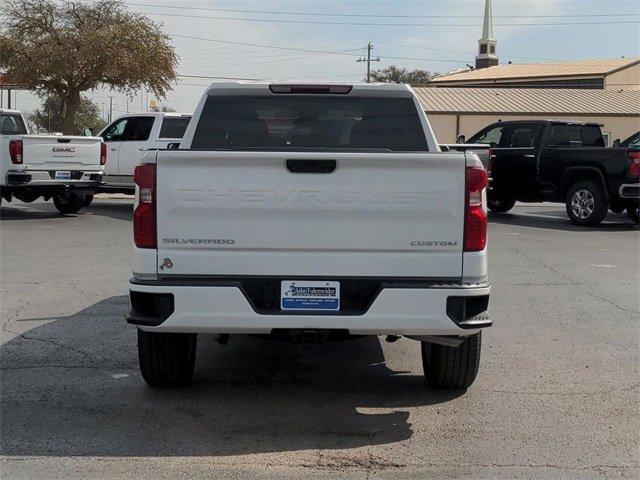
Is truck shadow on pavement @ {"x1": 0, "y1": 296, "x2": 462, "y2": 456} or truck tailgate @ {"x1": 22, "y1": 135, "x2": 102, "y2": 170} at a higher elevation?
truck tailgate @ {"x1": 22, "y1": 135, "x2": 102, "y2": 170}

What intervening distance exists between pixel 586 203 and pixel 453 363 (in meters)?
11.7

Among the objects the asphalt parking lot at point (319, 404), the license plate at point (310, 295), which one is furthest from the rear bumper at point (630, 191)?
the license plate at point (310, 295)

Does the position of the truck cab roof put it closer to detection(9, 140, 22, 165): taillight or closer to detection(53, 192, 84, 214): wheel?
detection(9, 140, 22, 165): taillight

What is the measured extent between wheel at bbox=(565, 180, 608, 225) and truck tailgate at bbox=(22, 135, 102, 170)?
31.1ft

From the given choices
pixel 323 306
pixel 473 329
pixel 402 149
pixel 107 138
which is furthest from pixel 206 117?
pixel 107 138

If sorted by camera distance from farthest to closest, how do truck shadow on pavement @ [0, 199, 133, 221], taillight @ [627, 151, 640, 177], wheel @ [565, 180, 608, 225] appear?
truck shadow on pavement @ [0, 199, 133, 221] < wheel @ [565, 180, 608, 225] < taillight @ [627, 151, 640, 177]

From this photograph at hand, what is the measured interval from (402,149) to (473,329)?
1.81 metres

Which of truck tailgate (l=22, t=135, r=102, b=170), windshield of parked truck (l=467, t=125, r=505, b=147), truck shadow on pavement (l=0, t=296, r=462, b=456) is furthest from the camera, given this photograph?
windshield of parked truck (l=467, t=125, r=505, b=147)

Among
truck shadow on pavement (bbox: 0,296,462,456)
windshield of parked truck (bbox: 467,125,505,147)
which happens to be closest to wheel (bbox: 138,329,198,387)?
truck shadow on pavement (bbox: 0,296,462,456)

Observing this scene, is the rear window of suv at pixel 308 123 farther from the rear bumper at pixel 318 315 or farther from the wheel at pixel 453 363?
the rear bumper at pixel 318 315

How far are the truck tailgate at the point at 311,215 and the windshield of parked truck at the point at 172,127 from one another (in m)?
13.4

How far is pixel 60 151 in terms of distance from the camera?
16016 mm

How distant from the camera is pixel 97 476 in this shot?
162 inches

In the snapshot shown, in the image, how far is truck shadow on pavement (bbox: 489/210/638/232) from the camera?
1616 centimetres
